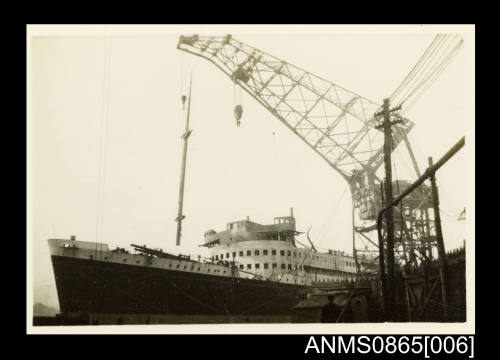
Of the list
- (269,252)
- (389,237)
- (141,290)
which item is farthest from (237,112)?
(269,252)

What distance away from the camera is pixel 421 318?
10812 millimetres

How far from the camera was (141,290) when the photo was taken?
15.9 m

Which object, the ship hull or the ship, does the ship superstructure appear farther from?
the ship hull

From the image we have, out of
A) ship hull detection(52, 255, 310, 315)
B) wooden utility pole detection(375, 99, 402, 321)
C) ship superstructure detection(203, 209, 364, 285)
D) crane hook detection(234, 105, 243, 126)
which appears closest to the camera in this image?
wooden utility pole detection(375, 99, 402, 321)

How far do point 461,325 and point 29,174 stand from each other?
33.4 feet

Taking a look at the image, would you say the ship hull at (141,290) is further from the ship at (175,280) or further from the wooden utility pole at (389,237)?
the wooden utility pole at (389,237)

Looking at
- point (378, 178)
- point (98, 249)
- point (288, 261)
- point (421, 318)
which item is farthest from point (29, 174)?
point (288, 261)

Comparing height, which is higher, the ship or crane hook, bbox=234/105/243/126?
crane hook, bbox=234/105/243/126

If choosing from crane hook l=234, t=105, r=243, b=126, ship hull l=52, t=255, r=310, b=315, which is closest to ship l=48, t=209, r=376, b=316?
ship hull l=52, t=255, r=310, b=315

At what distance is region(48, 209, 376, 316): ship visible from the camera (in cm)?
1501

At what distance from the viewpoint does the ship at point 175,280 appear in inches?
591

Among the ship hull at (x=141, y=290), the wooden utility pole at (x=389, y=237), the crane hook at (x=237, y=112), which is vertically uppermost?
the crane hook at (x=237, y=112)

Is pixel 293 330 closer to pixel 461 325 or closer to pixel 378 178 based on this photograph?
pixel 461 325

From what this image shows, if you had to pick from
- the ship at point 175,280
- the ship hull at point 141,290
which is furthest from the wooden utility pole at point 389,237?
the ship hull at point 141,290
